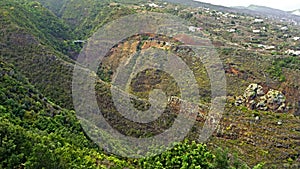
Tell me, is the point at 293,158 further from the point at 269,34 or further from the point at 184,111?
the point at 269,34

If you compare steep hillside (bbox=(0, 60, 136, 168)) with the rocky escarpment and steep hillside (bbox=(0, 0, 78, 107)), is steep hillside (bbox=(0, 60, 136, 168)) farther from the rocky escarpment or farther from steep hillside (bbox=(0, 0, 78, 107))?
the rocky escarpment

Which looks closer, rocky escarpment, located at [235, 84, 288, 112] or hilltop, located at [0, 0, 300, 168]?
hilltop, located at [0, 0, 300, 168]

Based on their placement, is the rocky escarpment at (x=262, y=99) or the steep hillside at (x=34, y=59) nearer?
the steep hillside at (x=34, y=59)

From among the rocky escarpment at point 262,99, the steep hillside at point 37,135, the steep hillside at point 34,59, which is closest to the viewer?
the steep hillside at point 37,135

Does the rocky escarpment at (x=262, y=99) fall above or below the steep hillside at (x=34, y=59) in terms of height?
below

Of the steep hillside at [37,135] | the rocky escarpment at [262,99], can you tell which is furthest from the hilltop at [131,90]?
the rocky escarpment at [262,99]

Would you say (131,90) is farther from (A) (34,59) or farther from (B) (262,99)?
(B) (262,99)

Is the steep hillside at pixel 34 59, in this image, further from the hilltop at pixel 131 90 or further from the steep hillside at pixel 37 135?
the steep hillside at pixel 37 135

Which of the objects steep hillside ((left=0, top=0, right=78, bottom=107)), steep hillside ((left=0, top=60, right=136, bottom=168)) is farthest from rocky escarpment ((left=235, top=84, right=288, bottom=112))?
steep hillside ((left=0, top=60, right=136, bottom=168))

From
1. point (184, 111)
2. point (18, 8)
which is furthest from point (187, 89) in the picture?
point (18, 8)
